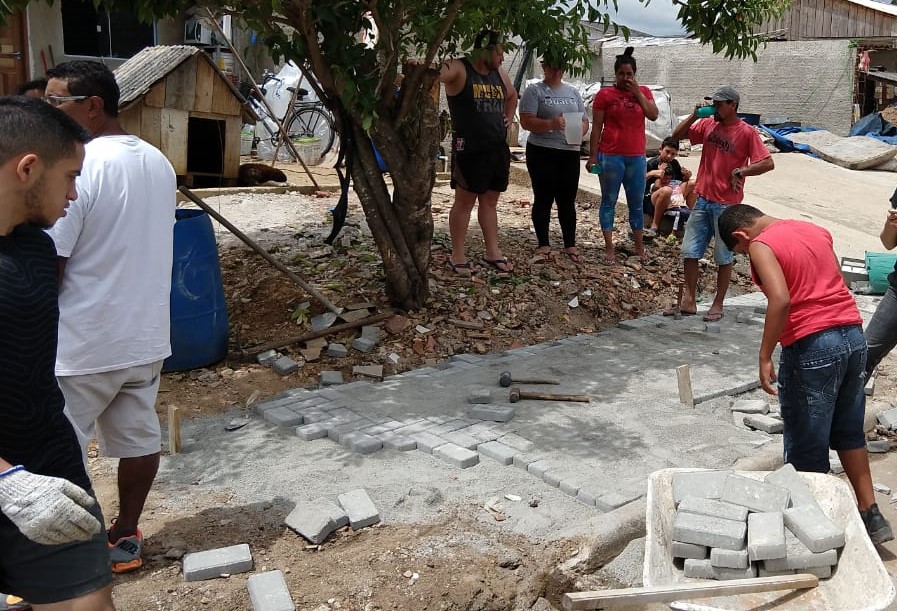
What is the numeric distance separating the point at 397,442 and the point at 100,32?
12071 mm

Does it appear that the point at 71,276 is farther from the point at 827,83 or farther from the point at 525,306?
the point at 827,83

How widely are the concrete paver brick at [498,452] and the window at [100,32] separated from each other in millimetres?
11209

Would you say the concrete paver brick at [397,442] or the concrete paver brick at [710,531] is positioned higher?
the concrete paver brick at [710,531]

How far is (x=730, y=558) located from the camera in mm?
3055

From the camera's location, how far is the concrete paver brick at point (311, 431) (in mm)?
4844

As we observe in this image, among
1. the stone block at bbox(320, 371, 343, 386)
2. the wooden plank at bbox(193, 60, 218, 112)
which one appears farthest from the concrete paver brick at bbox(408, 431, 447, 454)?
the wooden plank at bbox(193, 60, 218, 112)

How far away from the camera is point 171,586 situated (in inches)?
134

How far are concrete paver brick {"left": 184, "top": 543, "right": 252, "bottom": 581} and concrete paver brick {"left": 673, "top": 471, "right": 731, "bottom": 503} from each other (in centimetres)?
177

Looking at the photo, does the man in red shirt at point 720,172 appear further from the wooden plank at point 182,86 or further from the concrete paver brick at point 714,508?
the wooden plank at point 182,86

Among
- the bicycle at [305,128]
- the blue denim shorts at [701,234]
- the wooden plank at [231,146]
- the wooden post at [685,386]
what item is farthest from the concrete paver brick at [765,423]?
the bicycle at [305,128]

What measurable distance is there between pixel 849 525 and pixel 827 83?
1967 centimetres

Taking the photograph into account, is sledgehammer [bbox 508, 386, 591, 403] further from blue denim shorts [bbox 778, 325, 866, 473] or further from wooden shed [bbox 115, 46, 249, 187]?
wooden shed [bbox 115, 46, 249, 187]

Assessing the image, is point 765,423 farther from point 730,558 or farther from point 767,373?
point 730,558

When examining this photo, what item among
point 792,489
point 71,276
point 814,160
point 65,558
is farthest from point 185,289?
point 814,160
